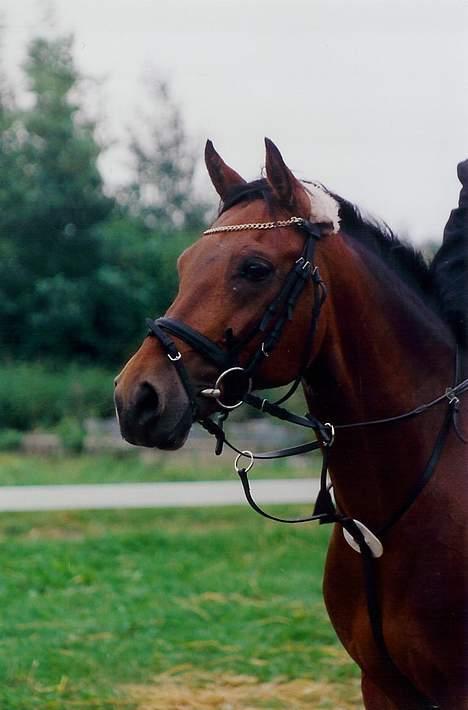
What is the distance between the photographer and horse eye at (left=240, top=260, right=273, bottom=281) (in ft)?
7.25

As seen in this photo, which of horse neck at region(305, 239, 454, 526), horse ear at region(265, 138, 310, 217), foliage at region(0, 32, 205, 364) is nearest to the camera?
horse ear at region(265, 138, 310, 217)

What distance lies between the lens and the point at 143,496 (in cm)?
559

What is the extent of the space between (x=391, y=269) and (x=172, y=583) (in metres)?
3.68

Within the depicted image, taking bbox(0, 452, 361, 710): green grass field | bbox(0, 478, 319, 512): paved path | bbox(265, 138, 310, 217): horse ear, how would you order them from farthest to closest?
bbox(0, 478, 319, 512): paved path → bbox(0, 452, 361, 710): green grass field → bbox(265, 138, 310, 217): horse ear

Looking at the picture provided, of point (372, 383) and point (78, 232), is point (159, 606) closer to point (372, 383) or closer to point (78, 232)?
point (78, 232)

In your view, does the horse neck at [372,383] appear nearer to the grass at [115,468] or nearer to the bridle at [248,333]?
the bridle at [248,333]

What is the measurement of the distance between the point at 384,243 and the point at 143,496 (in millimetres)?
3449

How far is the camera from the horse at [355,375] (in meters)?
2.19

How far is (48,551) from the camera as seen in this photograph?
6.17 meters

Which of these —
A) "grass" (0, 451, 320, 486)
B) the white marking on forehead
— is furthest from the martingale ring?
"grass" (0, 451, 320, 486)

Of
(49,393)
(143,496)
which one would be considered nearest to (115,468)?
(49,393)

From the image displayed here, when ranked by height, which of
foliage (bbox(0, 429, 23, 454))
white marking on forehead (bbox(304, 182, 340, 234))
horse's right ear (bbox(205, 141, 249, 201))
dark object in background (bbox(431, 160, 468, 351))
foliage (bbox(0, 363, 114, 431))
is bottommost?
foliage (bbox(0, 429, 23, 454))

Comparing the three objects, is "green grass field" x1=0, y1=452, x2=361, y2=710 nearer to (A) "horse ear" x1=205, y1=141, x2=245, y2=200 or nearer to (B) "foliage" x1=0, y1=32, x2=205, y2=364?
(B) "foliage" x1=0, y1=32, x2=205, y2=364

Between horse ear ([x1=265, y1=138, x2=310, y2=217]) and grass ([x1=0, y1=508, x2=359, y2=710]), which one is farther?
grass ([x1=0, y1=508, x2=359, y2=710])
